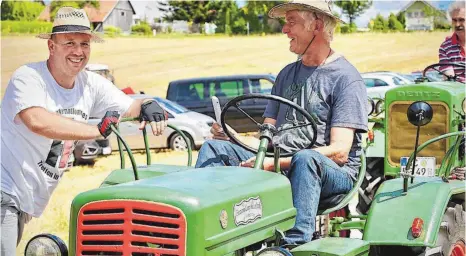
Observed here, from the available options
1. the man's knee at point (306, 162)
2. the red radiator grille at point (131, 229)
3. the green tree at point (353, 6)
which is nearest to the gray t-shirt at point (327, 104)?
the man's knee at point (306, 162)

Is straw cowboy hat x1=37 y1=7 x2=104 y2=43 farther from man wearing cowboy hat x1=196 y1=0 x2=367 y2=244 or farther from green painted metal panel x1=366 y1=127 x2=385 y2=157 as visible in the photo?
green painted metal panel x1=366 y1=127 x2=385 y2=157

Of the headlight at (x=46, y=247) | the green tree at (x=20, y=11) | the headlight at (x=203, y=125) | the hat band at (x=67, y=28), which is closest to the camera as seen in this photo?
the headlight at (x=46, y=247)

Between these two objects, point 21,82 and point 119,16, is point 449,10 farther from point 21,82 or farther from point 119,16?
point 119,16

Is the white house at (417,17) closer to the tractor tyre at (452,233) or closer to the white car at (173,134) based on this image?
the white car at (173,134)

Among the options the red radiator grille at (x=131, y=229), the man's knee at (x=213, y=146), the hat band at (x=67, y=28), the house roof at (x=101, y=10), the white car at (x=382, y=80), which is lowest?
the white car at (x=382, y=80)

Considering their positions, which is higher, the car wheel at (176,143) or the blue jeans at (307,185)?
the blue jeans at (307,185)

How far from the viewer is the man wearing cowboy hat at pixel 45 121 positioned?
4785 mm

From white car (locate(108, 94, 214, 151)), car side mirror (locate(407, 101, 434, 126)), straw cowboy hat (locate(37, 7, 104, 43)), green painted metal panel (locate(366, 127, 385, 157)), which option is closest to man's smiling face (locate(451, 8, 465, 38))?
green painted metal panel (locate(366, 127, 385, 157))

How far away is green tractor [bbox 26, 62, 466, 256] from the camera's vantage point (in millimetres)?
3721

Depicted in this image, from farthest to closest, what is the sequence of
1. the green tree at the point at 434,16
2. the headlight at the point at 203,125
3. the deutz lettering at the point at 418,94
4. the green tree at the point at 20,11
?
the green tree at the point at 434,16
the green tree at the point at 20,11
the headlight at the point at 203,125
the deutz lettering at the point at 418,94

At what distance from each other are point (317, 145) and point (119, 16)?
4921 cm

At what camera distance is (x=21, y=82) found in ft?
16.0

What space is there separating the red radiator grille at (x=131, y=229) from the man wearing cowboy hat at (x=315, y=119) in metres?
0.88

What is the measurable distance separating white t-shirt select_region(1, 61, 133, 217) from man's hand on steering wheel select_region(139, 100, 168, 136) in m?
0.38
